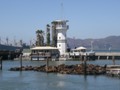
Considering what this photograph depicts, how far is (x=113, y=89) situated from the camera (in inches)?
1960

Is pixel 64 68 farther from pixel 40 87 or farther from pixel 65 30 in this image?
pixel 65 30

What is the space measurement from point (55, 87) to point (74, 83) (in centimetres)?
498

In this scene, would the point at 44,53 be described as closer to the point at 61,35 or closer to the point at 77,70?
the point at 61,35

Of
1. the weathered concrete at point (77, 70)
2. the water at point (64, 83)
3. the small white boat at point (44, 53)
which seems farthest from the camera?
the small white boat at point (44, 53)

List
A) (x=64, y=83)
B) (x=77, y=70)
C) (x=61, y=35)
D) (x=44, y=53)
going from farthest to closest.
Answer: (x=61, y=35)
(x=44, y=53)
(x=77, y=70)
(x=64, y=83)

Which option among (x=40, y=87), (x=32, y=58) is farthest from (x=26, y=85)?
(x=32, y=58)

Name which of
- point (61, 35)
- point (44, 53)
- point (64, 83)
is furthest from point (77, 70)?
point (61, 35)

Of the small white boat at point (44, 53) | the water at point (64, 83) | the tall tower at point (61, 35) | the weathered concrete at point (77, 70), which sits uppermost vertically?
the tall tower at point (61, 35)

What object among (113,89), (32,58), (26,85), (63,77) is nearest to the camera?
(113,89)

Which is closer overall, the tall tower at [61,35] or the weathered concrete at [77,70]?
the weathered concrete at [77,70]

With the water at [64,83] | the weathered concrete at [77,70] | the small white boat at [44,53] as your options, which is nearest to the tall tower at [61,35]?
the small white boat at [44,53]

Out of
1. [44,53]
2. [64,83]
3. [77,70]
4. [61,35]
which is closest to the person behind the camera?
[64,83]

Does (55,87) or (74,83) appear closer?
(55,87)

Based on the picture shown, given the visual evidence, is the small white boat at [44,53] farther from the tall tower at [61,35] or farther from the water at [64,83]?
the water at [64,83]
